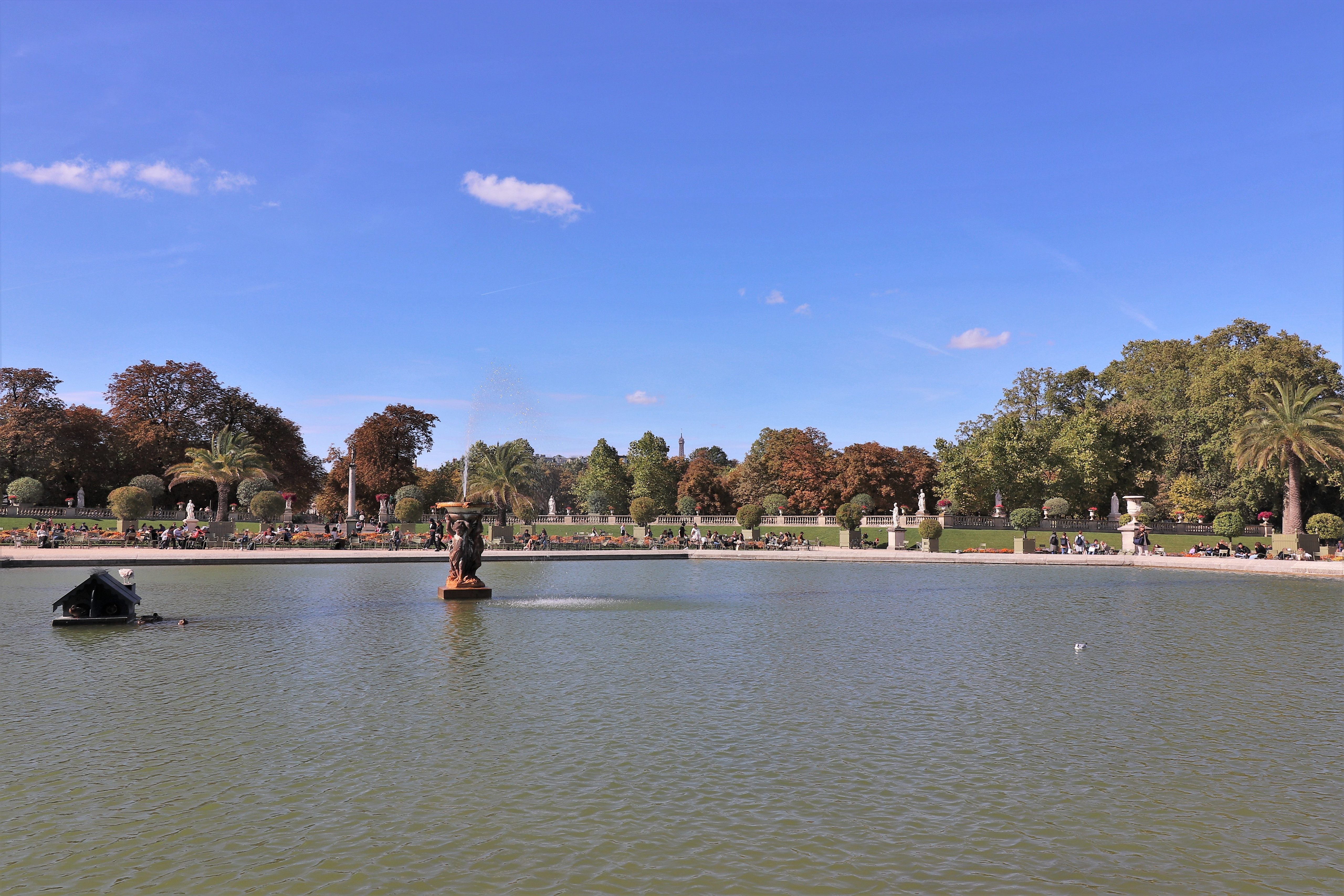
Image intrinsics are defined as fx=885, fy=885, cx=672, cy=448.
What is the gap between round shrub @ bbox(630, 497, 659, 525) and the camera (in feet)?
199

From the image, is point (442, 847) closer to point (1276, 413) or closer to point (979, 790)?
point (979, 790)

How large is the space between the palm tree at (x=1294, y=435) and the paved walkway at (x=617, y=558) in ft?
32.3

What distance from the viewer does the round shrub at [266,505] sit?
52.8m

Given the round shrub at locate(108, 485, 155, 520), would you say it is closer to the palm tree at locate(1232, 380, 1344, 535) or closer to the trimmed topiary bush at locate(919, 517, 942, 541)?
the trimmed topiary bush at locate(919, 517, 942, 541)

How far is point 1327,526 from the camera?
41.6 metres

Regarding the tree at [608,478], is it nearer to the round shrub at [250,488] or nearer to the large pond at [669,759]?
the round shrub at [250,488]

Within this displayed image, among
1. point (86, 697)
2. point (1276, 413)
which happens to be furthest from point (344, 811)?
point (1276, 413)

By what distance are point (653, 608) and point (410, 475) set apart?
54.1 metres

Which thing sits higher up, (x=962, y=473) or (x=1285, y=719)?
(x=962, y=473)

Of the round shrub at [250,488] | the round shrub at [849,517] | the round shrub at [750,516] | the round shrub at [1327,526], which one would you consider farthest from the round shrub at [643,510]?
A: the round shrub at [1327,526]

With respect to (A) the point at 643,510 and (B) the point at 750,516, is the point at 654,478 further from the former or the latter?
(B) the point at 750,516

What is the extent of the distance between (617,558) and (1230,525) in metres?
36.0

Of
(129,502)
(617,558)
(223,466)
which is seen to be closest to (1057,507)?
(617,558)

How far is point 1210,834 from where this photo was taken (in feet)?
23.1
